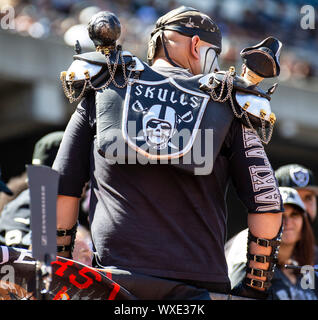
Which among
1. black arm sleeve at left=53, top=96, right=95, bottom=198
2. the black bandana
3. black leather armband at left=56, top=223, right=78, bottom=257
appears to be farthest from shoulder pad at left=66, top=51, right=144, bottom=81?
black leather armband at left=56, top=223, right=78, bottom=257

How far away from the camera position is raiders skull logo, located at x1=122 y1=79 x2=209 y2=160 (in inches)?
116

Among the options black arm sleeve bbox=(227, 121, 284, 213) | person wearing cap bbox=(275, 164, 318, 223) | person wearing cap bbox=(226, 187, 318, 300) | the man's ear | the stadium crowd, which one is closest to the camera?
black arm sleeve bbox=(227, 121, 284, 213)

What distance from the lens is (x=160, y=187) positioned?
117 inches

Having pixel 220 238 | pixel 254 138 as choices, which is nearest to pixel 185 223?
pixel 220 238

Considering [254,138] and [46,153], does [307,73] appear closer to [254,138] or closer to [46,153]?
[46,153]

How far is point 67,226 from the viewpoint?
3.17 meters

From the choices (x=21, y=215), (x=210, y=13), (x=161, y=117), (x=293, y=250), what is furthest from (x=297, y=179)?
(x=210, y=13)

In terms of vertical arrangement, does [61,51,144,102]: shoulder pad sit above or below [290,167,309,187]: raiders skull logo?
above

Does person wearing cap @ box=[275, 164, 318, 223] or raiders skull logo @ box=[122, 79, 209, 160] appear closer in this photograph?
raiders skull logo @ box=[122, 79, 209, 160]

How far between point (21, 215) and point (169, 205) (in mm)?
1728

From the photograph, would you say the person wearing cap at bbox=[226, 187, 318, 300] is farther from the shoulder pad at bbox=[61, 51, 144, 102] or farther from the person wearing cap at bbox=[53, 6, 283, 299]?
the shoulder pad at bbox=[61, 51, 144, 102]

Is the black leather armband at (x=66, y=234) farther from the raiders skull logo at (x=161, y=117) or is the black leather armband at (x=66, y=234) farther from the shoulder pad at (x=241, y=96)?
the shoulder pad at (x=241, y=96)

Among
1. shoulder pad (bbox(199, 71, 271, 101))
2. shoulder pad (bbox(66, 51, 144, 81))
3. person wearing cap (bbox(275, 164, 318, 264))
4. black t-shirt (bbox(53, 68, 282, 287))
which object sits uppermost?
shoulder pad (bbox(66, 51, 144, 81))

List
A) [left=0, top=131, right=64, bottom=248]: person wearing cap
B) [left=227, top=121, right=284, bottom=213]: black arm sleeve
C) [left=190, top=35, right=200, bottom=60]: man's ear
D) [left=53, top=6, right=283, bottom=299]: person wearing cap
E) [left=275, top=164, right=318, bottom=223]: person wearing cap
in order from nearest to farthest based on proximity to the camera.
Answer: [left=53, top=6, right=283, bottom=299]: person wearing cap
[left=227, top=121, right=284, bottom=213]: black arm sleeve
[left=190, top=35, right=200, bottom=60]: man's ear
[left=0, top=131, right=64, bottom=248]: person wearing cap
[left=275, top=164, right=318, bottom=223]: person wearing cap
